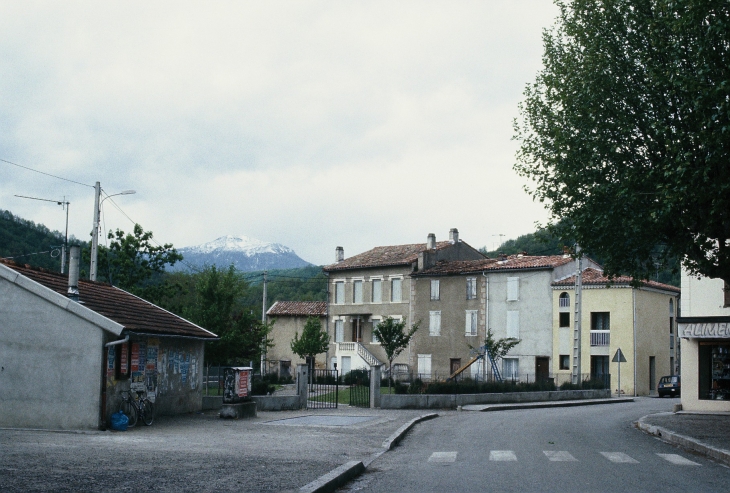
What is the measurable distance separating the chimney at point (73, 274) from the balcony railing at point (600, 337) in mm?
39429

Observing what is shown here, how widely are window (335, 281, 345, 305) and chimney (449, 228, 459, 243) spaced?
9618mm

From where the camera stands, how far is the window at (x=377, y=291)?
64.1 m

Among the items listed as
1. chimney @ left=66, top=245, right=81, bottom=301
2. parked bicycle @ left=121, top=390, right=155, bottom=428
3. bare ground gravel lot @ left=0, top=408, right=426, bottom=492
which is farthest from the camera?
parked bicycle @ left=121, top=390, right=155, bottom=428

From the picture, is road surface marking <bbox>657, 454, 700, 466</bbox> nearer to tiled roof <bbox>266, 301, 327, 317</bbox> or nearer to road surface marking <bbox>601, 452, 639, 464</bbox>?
road surface marking <bbox>601, 452, 639, 464</bbox>

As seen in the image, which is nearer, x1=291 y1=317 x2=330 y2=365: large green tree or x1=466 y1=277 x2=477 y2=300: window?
x1=466 y1=277 x2=477 y2=300: window

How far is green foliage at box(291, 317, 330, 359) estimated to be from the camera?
60406 millimetres

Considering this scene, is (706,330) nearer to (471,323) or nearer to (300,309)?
(471,323)

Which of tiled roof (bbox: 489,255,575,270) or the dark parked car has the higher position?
tiled roof (bbox: 489,255,575,270)

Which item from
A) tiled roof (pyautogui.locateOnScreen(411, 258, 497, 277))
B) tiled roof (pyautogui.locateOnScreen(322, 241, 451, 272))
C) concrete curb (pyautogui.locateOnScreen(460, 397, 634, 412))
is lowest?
concrete curb (pyautogui.locateOnScreen(460, 397, 634, 412))

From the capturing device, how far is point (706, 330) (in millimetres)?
28766

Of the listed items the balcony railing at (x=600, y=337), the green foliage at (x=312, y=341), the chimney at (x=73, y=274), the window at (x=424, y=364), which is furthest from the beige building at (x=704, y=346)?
the green foliage at (x=312, y=341)

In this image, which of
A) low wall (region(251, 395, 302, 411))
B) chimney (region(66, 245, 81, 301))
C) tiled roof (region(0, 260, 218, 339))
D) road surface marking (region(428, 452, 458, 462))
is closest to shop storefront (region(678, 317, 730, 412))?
low wall (region(251, 395, 302, 411))

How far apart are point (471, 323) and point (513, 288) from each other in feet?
14.0

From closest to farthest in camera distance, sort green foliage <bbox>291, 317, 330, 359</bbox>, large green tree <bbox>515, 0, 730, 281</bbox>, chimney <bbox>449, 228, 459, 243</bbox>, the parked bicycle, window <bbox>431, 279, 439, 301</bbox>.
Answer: large green tree <bbox>515, 0, 730, 281</bbox>
the parked bicycle
green foliage <bbox>291, 317, 330, 359</bbox>
window <bbox>431, 279, 439, 301</bbox>
chimney <bbox>449, 228, 459, 243</bbox>
